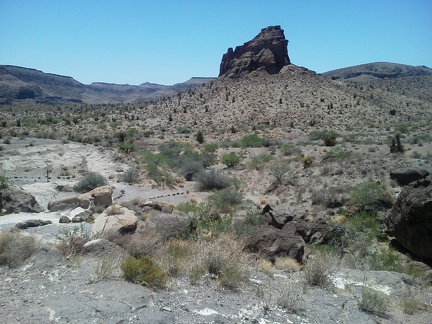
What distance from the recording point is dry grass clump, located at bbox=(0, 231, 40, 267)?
700cm

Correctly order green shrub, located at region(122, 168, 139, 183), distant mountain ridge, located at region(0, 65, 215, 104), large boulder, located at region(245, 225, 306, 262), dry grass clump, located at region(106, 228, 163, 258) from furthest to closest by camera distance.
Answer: distant mountain ridge, located at region(0, 65, 215, 104), green shrub, located at region(122, 168, 139, 183), large boulder, located at region(245, 225, 306, 262), dry grass clump, located at region(106, 228, 163, 258)

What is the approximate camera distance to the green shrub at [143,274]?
6605 millimetres

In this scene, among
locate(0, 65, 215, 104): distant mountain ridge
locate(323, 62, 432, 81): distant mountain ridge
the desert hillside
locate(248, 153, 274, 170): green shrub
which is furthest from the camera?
locate(323, 62, 432, 81): distant mountain ridge

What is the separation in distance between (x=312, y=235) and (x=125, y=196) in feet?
37.3

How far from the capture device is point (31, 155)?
98.9 ft

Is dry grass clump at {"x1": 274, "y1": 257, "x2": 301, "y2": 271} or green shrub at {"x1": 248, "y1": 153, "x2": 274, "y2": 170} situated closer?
dry grass clump at {"x1": 274, "y1": 257, "x2": 301, "y2": 271}

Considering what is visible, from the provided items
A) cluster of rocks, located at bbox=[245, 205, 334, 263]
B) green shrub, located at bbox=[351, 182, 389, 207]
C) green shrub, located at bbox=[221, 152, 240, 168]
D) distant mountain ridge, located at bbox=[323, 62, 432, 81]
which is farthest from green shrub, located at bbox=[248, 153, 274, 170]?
distant mountain ridge, located at bbox=[323, 62, 432, 81]

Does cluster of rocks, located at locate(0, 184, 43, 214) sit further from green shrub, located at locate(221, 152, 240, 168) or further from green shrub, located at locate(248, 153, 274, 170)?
green shrub, located at locate(221, 152, 240, 168)

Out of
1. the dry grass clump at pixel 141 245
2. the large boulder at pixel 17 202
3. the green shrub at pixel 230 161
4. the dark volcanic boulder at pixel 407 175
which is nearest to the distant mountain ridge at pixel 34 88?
the green shrub at pixel 230 161

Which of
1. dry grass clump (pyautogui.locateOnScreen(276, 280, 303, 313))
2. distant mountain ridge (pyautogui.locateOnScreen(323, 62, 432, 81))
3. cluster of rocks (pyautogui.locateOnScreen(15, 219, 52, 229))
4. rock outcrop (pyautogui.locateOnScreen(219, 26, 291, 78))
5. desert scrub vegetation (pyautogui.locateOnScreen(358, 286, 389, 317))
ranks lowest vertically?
cluster of rocks (pyautogui.locateOnScreen(15, 219, 52, 229))

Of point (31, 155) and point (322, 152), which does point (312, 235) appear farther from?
point (31, 155)

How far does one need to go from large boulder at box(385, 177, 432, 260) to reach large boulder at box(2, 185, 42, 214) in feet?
46.5

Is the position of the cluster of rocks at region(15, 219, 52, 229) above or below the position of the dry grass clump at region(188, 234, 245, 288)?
below

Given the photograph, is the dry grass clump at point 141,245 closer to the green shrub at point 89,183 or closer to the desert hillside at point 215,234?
the desert hillside at point 215,234
